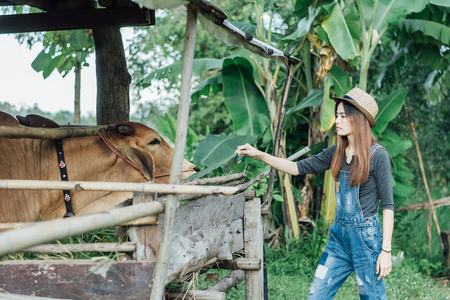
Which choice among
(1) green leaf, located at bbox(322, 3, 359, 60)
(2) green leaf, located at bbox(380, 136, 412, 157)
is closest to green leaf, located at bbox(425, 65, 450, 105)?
(2) green leaf, located at bbox(380, 136, 412, 157)

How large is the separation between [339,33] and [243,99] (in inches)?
55.6

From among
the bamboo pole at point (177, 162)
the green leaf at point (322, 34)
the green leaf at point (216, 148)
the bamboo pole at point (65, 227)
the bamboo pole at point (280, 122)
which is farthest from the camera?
the green leaf at point (322, 34)

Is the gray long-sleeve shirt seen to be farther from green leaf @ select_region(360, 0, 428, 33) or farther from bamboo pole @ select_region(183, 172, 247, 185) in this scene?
green leaf @ select_region(360, 0, 428, 33)

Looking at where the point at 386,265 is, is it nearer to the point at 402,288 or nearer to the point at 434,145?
the point at 402,288

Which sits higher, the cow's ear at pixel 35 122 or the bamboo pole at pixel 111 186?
the cow's ear at pixel 35 122

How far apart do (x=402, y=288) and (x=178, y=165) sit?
432cm

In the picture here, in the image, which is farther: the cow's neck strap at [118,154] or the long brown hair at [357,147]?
the cow's neck strap at [118,154]

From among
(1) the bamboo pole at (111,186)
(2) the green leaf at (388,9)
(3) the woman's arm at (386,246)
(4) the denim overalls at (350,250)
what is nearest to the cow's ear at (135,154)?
(4) the denim overalls at (350,250)

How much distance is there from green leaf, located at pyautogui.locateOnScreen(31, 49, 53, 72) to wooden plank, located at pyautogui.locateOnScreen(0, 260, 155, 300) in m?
3.34

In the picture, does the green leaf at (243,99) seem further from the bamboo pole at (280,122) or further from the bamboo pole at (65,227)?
the bamboo pole at (65,227)

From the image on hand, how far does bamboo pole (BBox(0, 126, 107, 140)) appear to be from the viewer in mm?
2635

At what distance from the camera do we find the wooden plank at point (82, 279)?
207 centimetres

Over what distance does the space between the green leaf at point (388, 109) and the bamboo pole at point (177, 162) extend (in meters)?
4.84

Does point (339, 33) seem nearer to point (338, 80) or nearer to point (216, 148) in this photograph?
point (338, 80)
